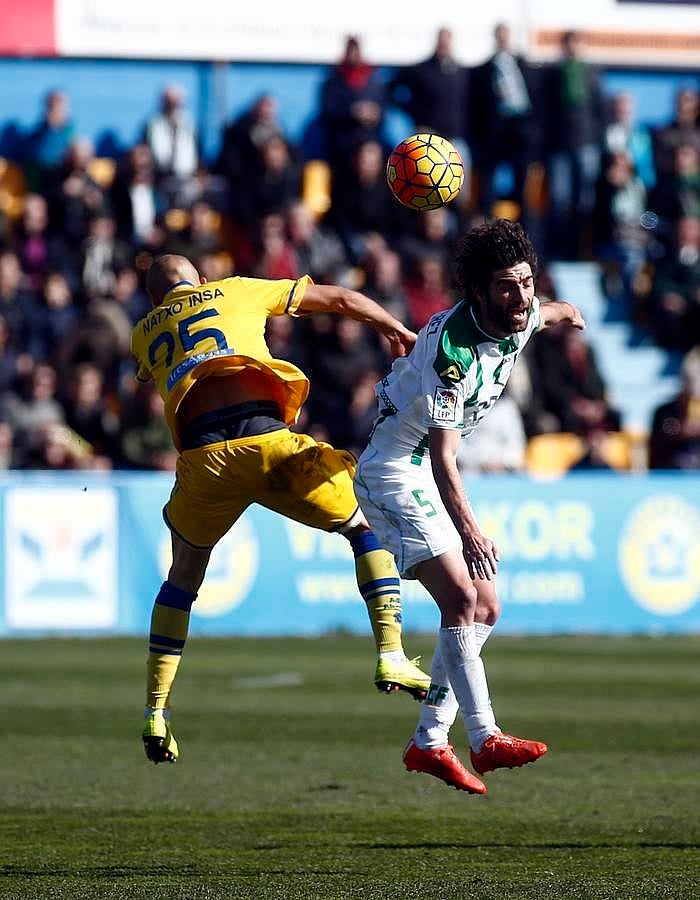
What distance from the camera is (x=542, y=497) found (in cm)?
1811

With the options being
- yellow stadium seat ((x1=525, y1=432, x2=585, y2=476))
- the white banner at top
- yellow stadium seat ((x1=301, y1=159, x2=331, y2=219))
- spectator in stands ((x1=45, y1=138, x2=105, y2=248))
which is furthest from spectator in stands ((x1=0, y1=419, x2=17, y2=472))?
the white banner at top

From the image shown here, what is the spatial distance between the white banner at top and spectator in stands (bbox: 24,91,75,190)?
1751 mm

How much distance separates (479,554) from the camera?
23.7ft

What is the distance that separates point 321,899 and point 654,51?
19.9 meters

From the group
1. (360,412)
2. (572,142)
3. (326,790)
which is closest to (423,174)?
(326,790)

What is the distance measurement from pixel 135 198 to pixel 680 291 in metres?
6.31

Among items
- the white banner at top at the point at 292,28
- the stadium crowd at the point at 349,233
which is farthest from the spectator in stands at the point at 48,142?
the white banner at top at the point at 292,28

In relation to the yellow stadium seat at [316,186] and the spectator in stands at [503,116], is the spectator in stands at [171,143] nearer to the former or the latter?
the yellow stadium seat at [316,186]

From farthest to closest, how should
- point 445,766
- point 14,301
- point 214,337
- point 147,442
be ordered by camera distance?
point 14,301 → point 147,442 → point 214,337 → point 445,766

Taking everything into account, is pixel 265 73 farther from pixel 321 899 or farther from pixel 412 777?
pixel 321 899

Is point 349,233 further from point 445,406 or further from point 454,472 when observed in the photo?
point 454,472

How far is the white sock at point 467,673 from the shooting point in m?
7.64

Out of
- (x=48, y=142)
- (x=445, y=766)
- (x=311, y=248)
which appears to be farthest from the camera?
(x=48, y=142)

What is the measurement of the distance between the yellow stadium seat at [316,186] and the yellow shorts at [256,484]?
1371 centimetres
